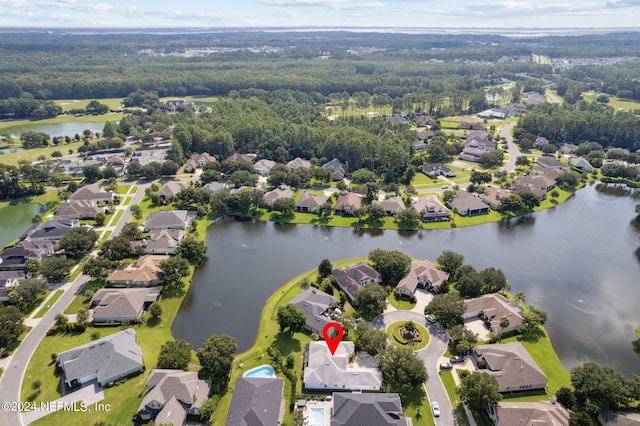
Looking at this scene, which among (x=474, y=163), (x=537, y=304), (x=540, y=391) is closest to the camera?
(x=540, y=391)

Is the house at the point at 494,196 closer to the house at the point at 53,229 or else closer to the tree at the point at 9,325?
the house at the point at 53,229

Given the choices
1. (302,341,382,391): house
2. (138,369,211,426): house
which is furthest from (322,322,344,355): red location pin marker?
(138,369,211,426): house

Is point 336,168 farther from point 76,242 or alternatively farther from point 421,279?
point 76,242

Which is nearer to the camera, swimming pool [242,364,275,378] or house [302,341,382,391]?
house [302,341,382,391]

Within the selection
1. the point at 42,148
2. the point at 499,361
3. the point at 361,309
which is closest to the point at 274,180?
the point at 361,309

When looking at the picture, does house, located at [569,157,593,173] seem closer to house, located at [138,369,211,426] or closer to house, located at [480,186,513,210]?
house, located at [480,186,513,210]

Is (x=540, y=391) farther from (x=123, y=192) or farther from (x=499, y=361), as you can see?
(x=123, y=192)

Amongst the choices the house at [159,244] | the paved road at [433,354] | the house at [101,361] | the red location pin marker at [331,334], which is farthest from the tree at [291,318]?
the house at [159,244]
